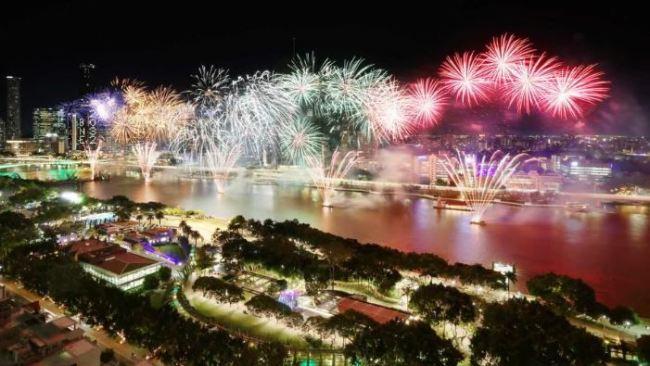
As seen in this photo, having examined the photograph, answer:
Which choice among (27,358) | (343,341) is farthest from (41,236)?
(343,341)

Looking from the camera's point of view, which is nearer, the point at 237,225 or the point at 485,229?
the point at 237,225

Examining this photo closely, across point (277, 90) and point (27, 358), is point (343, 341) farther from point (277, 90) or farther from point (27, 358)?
point (277, 90)

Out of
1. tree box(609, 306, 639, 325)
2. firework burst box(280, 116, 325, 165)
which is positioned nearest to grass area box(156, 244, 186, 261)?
tree box(609, 306, 639, 325)

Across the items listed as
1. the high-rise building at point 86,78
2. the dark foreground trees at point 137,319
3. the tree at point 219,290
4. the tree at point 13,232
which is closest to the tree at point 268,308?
the tree at point 219,290

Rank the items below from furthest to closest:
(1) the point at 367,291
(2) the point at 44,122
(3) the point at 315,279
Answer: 1. (2) the point at 44,122
2. (1) the point at 367,291
3. (3) the point at 315,279

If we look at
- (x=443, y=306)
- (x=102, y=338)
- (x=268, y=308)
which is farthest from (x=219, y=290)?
(x=443, y=306)

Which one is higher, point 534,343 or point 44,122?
point 44,122

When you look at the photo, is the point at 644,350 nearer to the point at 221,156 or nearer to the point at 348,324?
the point at 348,324
